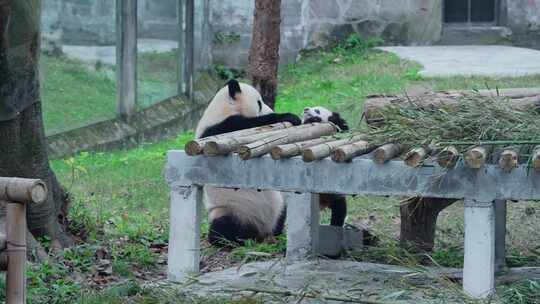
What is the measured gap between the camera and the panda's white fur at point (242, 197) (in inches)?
309

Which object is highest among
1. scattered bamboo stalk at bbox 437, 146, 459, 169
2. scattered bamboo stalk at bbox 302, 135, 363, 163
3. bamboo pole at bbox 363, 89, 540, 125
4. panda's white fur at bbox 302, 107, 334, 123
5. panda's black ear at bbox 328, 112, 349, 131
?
bamboo pole at bbox 363, 89, 540, 125

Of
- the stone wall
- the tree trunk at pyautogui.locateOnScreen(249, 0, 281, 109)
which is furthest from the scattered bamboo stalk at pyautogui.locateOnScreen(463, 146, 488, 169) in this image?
the stone wall

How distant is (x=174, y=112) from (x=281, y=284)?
8305 millimetres

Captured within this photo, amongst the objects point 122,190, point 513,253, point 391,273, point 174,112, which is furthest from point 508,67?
point 391,273

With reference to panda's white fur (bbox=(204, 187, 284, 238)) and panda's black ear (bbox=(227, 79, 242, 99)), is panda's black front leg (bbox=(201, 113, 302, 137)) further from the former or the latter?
panda's white fur (bbox=(204, 187, 284, 238))

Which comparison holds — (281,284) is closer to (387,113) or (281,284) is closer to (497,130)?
(387,113)

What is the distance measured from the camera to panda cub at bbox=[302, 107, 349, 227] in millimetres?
7848

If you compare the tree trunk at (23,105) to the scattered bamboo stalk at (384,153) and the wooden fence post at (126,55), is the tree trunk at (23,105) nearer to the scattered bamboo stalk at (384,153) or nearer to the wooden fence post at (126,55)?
the scattered bamboo stalk at (384,153)

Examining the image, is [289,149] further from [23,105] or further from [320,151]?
[23,105]

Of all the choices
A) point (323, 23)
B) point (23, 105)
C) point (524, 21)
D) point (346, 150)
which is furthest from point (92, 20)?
point (524, 21)

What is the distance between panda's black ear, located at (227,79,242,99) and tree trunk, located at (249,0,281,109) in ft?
4.61

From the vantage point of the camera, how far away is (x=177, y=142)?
43.4ft

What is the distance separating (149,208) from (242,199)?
1.69 meters

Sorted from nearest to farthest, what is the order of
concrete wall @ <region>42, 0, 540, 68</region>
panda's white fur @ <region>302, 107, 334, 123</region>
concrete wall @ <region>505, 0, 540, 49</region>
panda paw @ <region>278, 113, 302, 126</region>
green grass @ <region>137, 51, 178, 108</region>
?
panda paw @ <region>278, 113, 302, 126</region> < panda's white fur @ <region>302, 107, 334, 123</region> < green grass @ <region>137, 51, 178, 108</region> < concrete wall @ <region>42, 0, 540, 68</region> < concrete wall @ <region>505, 0, 540, 49</region>
